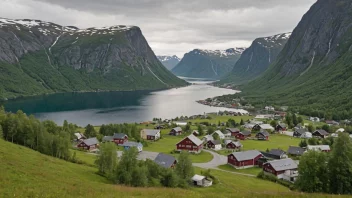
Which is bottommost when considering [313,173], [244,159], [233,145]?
[233,145]

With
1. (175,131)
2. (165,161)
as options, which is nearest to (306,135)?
(175,131)

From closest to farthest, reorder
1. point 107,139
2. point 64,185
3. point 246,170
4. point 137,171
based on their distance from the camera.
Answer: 1. point 64,185
2. point 137,171
3. point 246,170
4. point 107,139

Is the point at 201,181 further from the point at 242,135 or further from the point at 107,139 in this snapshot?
the point at 242,135

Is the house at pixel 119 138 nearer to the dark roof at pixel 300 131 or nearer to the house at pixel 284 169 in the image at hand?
the house at pixel 284 169

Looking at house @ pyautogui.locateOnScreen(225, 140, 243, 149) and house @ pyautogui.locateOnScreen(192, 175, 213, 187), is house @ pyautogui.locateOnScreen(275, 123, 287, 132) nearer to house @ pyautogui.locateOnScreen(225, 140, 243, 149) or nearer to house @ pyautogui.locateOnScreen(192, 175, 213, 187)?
house @ pyautogui.locateOnScreen(225, 140, 243, 149)

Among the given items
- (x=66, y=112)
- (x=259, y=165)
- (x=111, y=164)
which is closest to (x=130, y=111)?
(x=66, y=112)

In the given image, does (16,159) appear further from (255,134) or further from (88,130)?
(255,134)

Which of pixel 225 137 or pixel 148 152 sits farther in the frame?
pixel 225 137
